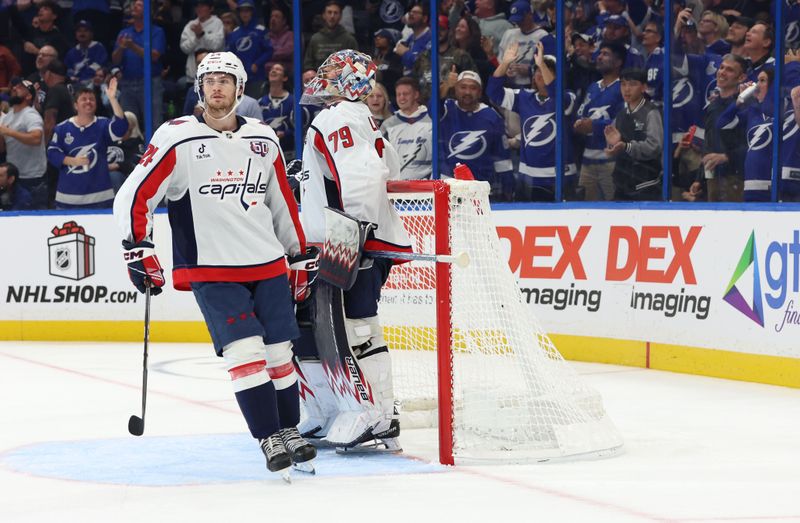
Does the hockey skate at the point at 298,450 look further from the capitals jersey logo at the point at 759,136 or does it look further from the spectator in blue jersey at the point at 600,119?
the spectator in blue jersey at the point at 600,119

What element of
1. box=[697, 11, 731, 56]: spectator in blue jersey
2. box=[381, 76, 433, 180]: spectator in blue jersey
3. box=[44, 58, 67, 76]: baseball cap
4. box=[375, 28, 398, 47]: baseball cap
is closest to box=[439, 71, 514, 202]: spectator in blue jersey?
box=[381, 76, 433, 180]: spectator in blue jersey

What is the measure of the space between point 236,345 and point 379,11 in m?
5.62

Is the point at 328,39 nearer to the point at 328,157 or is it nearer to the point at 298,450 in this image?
the point at 328,157

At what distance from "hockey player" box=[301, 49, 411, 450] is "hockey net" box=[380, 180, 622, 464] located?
0.52ft

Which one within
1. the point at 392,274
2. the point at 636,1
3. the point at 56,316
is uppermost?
the point at 636,1

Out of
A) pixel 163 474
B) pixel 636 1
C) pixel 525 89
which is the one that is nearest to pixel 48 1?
pixel 525 89

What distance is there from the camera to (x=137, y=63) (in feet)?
31.0

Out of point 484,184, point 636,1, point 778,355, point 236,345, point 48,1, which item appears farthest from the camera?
point 48,1

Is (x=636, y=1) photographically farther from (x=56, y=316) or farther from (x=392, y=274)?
(x=56, y=316)

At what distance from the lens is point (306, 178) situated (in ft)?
15.9

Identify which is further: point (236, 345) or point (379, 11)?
point (379, 11)

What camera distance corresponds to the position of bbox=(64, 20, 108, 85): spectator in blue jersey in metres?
9.66

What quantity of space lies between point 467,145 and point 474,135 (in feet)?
0.27

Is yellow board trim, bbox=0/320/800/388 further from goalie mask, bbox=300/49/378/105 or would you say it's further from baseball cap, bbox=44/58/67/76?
baseball cap, bbox=44/58/67/76
